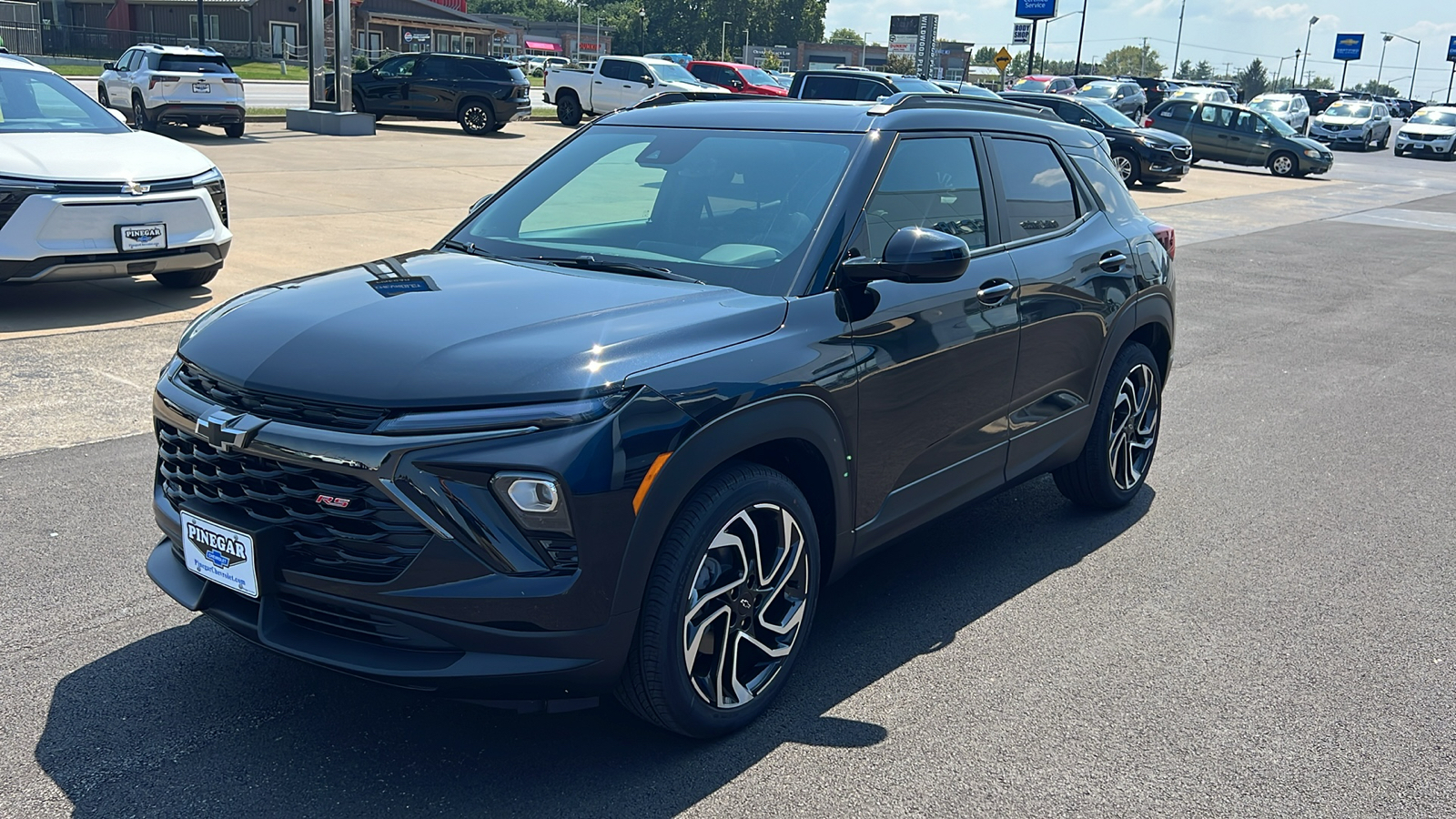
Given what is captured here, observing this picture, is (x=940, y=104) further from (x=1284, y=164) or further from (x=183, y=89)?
(x=1284, y=164)

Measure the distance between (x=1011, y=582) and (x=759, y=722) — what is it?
5.18ft

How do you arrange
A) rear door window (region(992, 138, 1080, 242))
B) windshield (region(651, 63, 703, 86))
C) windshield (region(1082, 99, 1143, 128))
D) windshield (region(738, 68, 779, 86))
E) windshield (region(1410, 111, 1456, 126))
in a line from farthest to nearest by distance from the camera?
windshield (region(1410, 111, 1456, 126)) → windshield (region(738, 68, 779, 86)) → windshield (region(651, 63, 703, 86)) → windshield (region(1082, 99, 1143, 128)) → rear door window (region(992, 138, 1080, 242))

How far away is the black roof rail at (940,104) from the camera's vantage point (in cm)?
433

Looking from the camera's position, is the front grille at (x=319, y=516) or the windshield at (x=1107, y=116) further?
the windshield at (x=1107, y=116)

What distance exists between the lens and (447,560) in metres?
2.88

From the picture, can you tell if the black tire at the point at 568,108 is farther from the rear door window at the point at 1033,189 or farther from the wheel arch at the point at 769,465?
the wheel arch at the point at 769,465

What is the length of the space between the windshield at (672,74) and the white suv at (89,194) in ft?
78.1

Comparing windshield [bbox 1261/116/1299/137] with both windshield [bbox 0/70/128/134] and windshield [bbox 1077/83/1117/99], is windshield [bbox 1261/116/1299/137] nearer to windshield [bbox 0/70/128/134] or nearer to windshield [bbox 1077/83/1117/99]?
windshield [bbox 1077/83/1117/99]

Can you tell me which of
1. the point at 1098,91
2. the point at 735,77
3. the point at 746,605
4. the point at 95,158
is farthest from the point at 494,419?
the point at 1098,91

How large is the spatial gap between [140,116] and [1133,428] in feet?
74.3

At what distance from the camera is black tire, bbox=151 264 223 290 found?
30.3ft

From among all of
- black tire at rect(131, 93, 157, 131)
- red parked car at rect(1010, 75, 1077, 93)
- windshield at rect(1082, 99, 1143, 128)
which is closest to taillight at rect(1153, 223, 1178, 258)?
windshield at rect(1082, 99, 1143, 128)

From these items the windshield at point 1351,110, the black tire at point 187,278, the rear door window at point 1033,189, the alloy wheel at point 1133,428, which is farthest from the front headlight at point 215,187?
the windshield at point 1351,110

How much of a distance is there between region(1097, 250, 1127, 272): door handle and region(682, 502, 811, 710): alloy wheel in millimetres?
2253
